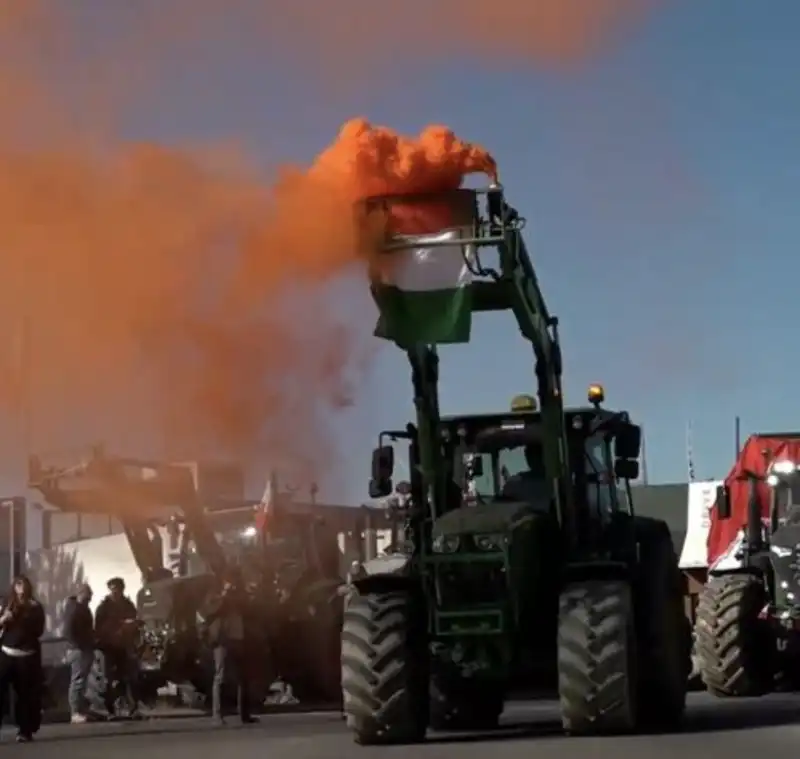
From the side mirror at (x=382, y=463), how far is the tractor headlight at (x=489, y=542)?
1.92 meters

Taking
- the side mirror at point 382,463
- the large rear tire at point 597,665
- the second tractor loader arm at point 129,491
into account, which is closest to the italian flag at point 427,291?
the side mirror at point 382,463

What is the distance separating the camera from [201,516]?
24.4 metres

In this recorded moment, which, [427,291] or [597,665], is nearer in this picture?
[597,665]

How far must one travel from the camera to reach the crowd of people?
63.1ft

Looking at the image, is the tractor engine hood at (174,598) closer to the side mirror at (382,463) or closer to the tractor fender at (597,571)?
the side mirror at (382,463)

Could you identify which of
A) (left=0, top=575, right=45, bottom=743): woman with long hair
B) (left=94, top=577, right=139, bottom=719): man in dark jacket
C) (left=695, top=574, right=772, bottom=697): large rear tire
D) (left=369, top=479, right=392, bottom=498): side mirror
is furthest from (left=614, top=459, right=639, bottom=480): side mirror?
(left=94, top=577, right=139, bottom=719): man in dark jacket

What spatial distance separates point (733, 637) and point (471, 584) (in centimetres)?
692

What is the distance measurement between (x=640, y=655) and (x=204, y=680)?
9.19m

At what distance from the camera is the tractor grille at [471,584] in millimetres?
14602

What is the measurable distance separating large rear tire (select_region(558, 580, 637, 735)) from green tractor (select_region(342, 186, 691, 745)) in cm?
1

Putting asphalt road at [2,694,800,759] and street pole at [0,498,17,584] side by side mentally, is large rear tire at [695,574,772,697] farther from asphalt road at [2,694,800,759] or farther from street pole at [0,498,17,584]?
street pole at [0,498,17,584]

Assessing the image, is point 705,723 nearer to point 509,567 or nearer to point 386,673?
point 509,567

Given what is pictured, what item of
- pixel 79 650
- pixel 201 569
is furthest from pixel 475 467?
pixel 201 569

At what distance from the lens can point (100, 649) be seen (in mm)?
22625
